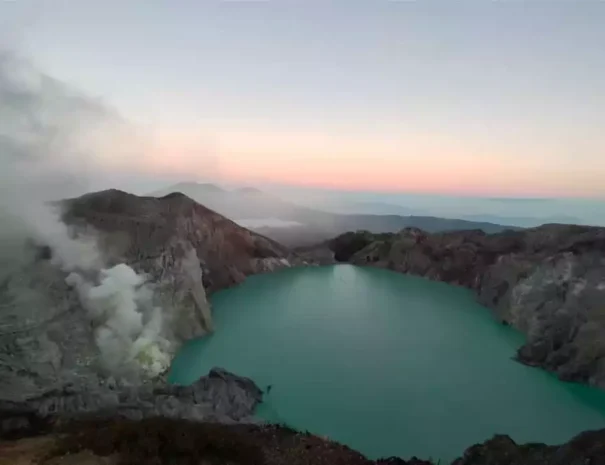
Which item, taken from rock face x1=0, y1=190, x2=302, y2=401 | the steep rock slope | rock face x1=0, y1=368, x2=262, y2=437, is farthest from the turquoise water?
the steep rock slope

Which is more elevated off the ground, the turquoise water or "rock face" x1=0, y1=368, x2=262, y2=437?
"rock face" x1=0, y1=368, x2=262, y2=437

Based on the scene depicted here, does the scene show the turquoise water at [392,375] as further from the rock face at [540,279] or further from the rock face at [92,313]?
the rock face at [92,313]

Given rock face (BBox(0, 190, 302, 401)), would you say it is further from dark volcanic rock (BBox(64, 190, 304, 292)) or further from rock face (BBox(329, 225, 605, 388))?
rock face (BBox(329, 225, 605, 388))

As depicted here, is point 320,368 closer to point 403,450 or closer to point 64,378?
point 403,450

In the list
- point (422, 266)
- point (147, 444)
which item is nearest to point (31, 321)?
point (147, 444)

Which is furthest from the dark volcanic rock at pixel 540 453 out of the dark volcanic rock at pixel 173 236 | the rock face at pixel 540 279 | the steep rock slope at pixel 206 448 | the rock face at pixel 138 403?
the dark volcanic rock at pixel 173 236

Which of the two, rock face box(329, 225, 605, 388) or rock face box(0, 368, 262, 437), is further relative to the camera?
rock face box(329, 225, 605, 388)

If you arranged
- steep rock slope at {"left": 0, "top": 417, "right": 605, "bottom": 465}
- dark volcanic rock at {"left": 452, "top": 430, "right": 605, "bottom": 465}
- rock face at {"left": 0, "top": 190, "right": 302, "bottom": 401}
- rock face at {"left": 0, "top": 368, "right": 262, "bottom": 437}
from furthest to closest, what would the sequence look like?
rock face at {"left": 0, "top": 190, "right": 302, "bottom": 401} → rock face at {"left": 0, "top": 368, "right": 262, "bottom": 437} → dark volcanic rock at {"left": 452, "top": 430, "right": 605, "bottom": 465} → steep rock slope at {"left": 0, "top": 417, "right": 605, "bottom": 465}
